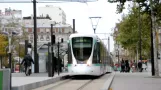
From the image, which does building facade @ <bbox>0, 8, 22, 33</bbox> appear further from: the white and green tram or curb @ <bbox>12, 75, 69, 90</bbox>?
curb @ <bbox>12, 75, 69, 90</bbox>

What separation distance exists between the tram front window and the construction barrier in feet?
46.0

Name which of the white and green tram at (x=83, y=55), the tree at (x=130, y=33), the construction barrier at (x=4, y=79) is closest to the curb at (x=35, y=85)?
the construction barrier at (x=4, y=79)

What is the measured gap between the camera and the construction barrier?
15.2 meters

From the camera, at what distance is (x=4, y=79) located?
15352 mm

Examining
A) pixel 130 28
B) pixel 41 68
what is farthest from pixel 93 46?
pixel 130 28

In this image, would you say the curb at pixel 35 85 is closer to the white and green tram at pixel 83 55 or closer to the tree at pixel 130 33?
the white and green tram at pixel 83 55

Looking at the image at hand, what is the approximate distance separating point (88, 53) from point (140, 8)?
5.57 meters

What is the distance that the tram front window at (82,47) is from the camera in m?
29.5

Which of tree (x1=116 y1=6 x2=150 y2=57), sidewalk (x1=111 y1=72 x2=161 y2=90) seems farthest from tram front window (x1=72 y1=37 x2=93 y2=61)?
tree (x1=116 y1=6 x2=150 y2=57)

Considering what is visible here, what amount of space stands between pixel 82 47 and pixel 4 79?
14650 millimetres

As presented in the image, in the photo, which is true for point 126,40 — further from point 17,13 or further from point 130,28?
point 17,13

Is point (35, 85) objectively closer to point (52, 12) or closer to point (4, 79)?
point (4, 79)

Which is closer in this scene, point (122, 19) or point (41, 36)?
point (122, 19)

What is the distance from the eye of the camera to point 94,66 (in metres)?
29.8
